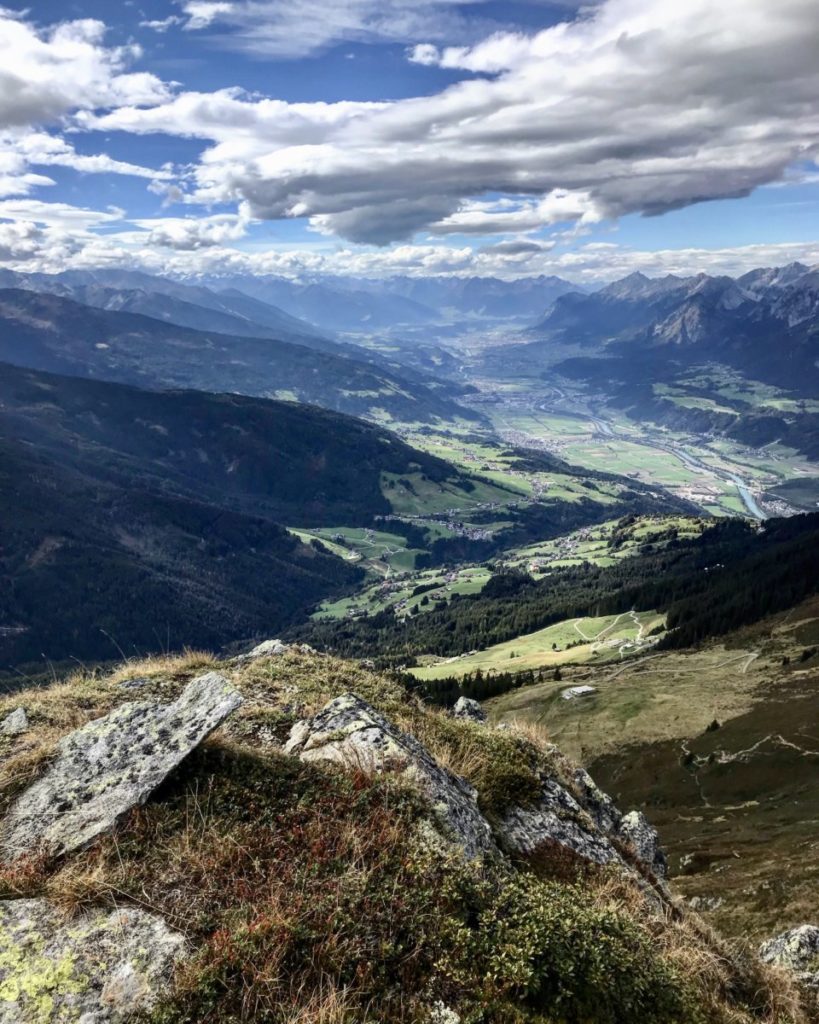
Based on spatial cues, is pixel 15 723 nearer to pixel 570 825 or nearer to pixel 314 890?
pixel 314 890

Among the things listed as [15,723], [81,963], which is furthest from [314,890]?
[15,723]

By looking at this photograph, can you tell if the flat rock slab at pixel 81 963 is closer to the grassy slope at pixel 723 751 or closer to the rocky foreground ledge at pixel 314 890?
the rocky foreground ledge at pixel 314 890

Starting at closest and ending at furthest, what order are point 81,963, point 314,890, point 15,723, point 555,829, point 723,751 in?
point 81,963 → point 314,890 → point 555,829 → point 15,723 → point 723,751

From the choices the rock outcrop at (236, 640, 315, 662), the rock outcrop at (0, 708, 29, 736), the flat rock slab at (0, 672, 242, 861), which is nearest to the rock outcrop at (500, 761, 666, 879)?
the flat rock slab at (0, 672, 242, 861)

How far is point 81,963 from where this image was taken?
762 cm

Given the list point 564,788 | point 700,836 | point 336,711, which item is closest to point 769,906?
point 700,836

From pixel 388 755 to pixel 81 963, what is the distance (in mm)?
5955

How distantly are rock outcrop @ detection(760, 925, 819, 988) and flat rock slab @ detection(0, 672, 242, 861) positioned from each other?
58.2ft

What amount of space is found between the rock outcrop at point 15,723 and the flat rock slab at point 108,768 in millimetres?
2926

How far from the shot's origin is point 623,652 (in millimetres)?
174250

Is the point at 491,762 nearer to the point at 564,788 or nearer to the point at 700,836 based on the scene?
the point at 564,788

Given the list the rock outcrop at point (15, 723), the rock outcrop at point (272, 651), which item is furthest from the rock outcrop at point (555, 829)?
the rock outcrop at point (15, 723)

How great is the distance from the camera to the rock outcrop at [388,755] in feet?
36.2

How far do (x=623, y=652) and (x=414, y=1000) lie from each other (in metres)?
182
